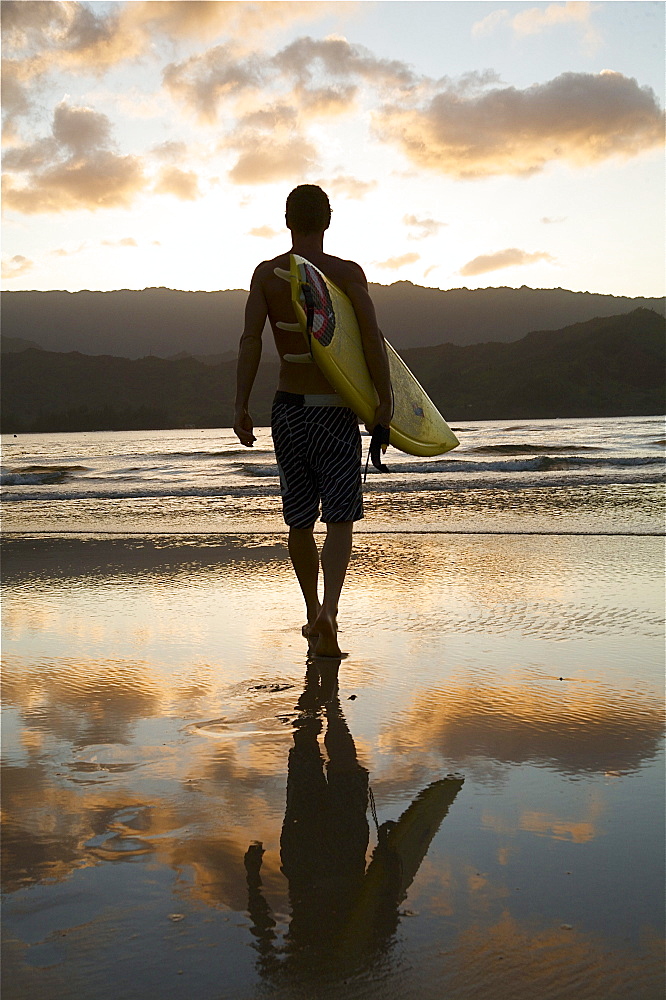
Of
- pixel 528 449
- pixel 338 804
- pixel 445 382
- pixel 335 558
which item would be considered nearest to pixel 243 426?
pixel 335 558

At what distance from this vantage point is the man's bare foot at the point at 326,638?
11.0 feet

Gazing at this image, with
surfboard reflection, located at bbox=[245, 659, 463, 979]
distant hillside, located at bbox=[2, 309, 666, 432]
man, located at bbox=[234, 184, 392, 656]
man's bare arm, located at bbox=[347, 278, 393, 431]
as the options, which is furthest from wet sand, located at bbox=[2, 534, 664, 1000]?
distant hillside, located at bbox=[2, 309, 666, 432]

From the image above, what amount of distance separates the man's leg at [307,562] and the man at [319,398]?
0.60 feet

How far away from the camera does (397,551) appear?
616 centimetres

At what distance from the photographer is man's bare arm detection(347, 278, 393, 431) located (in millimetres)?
3504

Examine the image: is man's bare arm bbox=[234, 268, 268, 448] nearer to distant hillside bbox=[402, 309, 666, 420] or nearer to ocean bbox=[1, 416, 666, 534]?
ocean bbox=[1, 416, 666, 534]

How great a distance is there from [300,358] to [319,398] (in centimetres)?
18

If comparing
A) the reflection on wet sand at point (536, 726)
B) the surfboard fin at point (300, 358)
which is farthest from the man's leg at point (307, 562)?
the reflection on wet sand at point (536, 726)

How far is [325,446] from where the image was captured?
→ 3.55 meters

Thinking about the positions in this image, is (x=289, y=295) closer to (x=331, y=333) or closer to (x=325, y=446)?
(x=331, y=333)

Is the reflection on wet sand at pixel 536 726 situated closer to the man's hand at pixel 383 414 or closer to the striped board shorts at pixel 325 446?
the striped board shorts at pixel 325 446

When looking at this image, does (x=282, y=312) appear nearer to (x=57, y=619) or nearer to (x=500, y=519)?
(x=57, y=619)

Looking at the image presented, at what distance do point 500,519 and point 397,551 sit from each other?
2235mm

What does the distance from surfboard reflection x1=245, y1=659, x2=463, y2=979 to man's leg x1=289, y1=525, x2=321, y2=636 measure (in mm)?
1249
